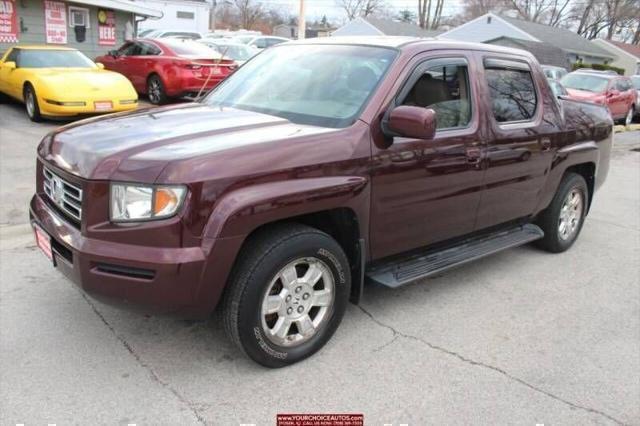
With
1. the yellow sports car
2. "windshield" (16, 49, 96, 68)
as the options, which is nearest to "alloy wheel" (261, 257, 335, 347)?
the yellow sports car

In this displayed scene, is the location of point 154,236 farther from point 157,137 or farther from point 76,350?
point 76,350

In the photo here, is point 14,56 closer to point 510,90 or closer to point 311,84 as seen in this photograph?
point 311,84

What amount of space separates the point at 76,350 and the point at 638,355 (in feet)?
11.3

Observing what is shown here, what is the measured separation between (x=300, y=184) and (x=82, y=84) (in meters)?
8.51

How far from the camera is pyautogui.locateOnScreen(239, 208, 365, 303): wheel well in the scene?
3430 mm

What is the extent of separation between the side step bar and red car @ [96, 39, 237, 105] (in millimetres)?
8855

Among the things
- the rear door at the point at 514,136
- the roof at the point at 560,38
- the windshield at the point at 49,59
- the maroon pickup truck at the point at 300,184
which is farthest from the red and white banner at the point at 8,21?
the roof at the point at 560,38

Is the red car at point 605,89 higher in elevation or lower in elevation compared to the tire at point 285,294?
higher

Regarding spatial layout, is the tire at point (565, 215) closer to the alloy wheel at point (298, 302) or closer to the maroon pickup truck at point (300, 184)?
the maroon pickup truck at point (300, 184)

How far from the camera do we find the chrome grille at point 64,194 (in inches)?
118

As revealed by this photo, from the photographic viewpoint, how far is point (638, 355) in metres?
3.70

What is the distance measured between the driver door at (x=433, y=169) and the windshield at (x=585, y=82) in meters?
16.1

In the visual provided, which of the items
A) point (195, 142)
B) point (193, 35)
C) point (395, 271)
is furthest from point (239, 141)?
point (193, 35)

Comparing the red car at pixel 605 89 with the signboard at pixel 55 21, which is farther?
the red car at pixel 605 89
